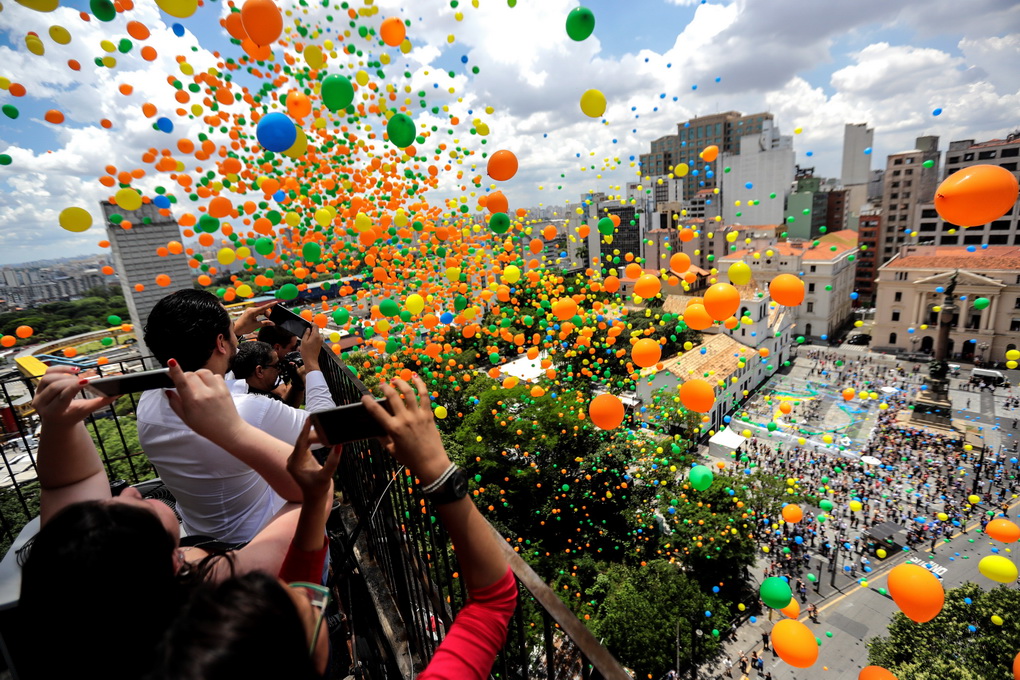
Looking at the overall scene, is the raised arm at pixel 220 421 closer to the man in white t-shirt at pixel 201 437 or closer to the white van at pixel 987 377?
the man in white t-shirt at pixel 201 437

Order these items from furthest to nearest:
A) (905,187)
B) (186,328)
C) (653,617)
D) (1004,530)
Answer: (905,187) < (653,617) < (1004,530) < (186,328)

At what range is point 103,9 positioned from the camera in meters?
2.65

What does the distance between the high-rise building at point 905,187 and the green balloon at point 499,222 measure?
114ft

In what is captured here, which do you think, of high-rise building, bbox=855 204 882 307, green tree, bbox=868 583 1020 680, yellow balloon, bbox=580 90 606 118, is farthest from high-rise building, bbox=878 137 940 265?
yellow balloon, bbox=580 90 606 118

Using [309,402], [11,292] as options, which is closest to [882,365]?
[309,402]

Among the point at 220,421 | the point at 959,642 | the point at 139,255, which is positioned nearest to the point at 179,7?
the point at 220,421

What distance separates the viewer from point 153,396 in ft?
4.70

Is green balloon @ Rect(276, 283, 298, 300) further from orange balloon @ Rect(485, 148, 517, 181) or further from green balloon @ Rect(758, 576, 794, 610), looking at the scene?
green balloon @ Rect(758, 576, 794, 610)

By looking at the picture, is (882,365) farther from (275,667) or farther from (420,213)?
(275,667)

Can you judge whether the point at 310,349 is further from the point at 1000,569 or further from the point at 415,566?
the point at 1000,569

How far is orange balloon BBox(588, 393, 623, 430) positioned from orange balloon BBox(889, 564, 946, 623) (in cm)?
201

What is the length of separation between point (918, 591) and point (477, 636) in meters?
3.77

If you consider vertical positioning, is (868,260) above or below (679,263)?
below

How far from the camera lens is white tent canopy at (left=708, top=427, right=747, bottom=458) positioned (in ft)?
47.0
